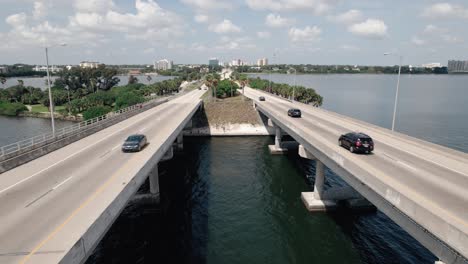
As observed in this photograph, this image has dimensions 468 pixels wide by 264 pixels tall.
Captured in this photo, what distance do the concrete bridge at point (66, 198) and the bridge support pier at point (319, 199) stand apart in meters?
17.7

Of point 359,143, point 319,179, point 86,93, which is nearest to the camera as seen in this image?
point 359,143

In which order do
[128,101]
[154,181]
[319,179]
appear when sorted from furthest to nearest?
[128,101]
[154,181]
[319,179]

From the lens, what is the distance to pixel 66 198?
17219 mm

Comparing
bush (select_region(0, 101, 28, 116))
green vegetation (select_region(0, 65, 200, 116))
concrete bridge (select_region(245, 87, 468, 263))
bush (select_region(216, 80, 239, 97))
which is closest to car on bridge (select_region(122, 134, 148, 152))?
concrete bridge (select_region(245, 87, 468, 263))

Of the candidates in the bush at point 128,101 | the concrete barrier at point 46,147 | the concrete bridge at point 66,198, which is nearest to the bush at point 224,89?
the bush at point 128,101

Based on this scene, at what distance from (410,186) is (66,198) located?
2077 cm

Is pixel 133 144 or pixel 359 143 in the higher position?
pixel 359 143

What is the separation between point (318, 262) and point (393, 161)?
34.0 ft

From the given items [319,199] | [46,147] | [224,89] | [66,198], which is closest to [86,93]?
[224,89]

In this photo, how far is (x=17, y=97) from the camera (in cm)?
13312

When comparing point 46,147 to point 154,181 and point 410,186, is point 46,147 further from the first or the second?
point 410,186

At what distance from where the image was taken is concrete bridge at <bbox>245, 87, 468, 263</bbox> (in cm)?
1241

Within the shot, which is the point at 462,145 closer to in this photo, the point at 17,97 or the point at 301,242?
the point at 301,242

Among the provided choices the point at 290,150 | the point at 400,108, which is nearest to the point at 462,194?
the point at 290,150
